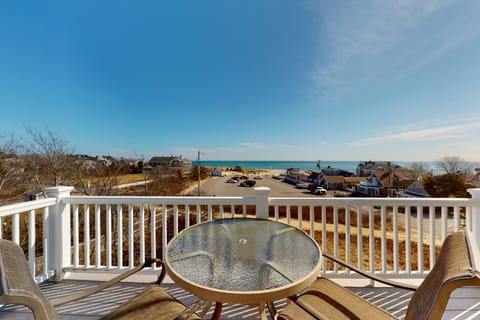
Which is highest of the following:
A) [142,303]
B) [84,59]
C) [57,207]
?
[84,59]

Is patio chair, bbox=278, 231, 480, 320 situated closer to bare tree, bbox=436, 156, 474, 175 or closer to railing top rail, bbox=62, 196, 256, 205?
railing top rail, bbox=62, 196, 256, 205

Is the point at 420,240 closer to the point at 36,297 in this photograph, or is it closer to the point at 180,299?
the point at 180,299

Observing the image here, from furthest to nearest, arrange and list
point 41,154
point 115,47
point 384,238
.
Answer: point 41,154, point 115,47, point 384,238

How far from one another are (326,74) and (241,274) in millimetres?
5910

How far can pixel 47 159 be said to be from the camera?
26.5 ft

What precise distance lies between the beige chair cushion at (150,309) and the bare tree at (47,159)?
9136 millimetres

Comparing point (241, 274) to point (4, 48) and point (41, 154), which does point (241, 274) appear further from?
point (41, 154)

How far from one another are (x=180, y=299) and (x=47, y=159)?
9428 millimetres

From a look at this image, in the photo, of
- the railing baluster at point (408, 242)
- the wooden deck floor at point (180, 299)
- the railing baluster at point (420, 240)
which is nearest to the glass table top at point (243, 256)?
the wooden deck floor at point (180, 299)

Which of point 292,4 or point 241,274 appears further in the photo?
point 292,4

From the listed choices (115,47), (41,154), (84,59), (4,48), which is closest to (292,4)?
(115,47)

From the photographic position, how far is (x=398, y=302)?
197 centimetres

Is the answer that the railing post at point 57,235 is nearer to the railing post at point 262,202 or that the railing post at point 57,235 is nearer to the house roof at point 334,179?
the railing post at point 262,202

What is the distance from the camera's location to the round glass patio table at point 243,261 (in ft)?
3.51
